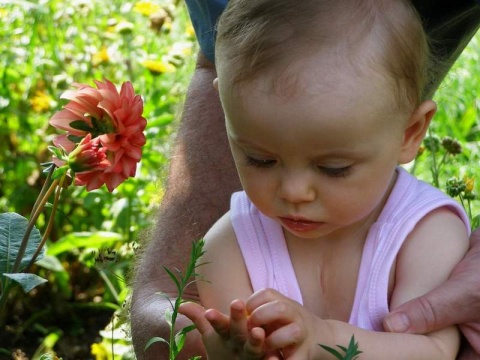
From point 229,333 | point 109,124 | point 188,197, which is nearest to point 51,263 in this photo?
point 188,197

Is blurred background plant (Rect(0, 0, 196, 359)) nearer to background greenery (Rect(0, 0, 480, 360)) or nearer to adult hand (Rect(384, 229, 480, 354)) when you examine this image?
background greenery (Rect(0, 0, 480, 360))

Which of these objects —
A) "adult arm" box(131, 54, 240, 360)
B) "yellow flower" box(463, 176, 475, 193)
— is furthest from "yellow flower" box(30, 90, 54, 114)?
"yellow flower" box(463, 176, 475, 193)

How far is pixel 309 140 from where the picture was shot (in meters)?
1.66

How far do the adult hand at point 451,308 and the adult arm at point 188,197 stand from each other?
56 cm

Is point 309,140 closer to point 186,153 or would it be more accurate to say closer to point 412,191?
point 412,191

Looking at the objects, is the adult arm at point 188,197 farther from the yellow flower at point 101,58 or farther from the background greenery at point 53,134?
the yellow flower at point 101,58

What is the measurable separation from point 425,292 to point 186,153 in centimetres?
90

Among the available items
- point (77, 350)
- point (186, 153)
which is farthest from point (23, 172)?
point (186, 153)

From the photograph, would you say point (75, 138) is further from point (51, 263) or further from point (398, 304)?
point (51, 263)

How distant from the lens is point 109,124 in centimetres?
181

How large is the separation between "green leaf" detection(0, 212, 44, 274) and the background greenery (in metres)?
0.68

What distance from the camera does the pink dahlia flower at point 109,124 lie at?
5.88ft

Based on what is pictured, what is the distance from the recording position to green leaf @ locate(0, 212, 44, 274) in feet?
5.98

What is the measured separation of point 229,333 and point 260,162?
0.29m
